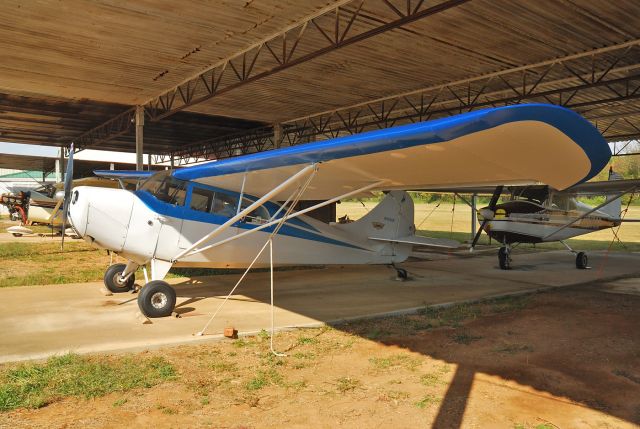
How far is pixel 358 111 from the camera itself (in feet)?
60.5

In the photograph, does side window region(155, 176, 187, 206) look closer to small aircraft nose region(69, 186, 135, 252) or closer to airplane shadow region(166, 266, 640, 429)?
small aircraft nose region(69, 186, 135, 252)

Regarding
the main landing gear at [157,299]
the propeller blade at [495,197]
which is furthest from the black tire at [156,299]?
the propeller blade at [495,197]

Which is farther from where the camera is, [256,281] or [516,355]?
[256,281]

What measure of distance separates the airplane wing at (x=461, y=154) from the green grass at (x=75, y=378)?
9.75ft

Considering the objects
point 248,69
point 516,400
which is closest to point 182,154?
point 248,69

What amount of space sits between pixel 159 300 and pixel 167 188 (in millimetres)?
1969

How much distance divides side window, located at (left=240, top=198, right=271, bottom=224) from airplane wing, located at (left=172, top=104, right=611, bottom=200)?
4.26 feet

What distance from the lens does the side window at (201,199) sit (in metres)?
8.02

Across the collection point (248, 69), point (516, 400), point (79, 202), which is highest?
point (248, 69)

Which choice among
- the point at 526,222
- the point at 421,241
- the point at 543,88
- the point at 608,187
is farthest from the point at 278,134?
the point at 608,187

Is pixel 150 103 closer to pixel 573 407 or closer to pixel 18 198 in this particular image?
pixel 18 198

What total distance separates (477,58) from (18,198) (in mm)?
26192

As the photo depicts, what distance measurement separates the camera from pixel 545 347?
19.3 ft

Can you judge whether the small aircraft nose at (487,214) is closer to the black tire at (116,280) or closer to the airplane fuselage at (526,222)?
the airplane fuselage at (526,222)
